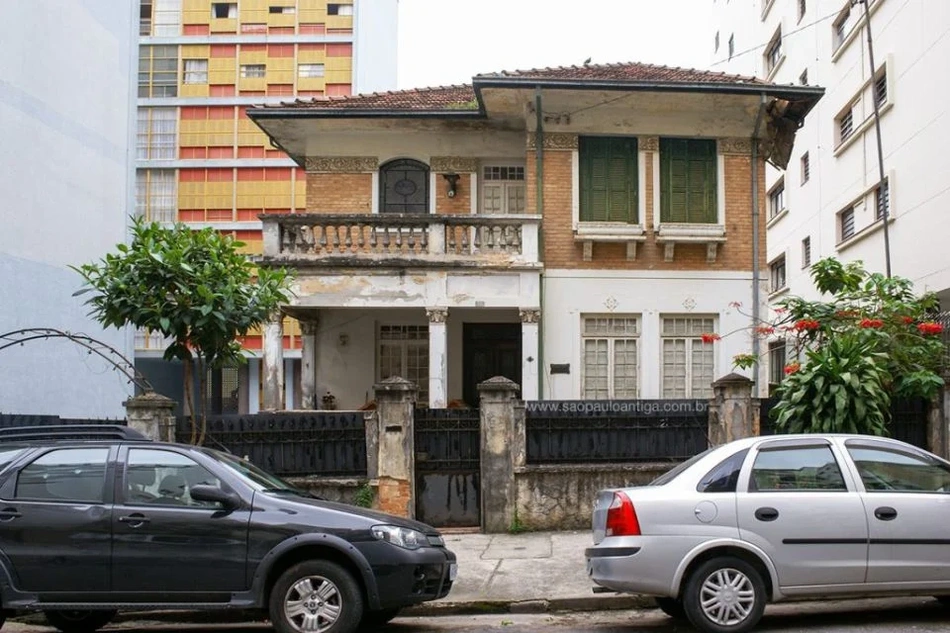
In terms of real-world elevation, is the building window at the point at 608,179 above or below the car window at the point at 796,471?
above

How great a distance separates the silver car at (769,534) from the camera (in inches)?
289

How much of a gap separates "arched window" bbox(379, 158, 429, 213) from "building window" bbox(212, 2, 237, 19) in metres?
28.5

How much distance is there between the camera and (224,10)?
43.5 meters

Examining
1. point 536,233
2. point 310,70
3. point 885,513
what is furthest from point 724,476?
point 310,70

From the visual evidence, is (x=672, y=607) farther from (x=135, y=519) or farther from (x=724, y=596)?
(x=135, y=519)

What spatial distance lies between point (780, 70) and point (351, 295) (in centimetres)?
2129

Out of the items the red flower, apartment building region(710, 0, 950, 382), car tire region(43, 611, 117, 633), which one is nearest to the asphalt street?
car tire region(43, 611, 117, 633)

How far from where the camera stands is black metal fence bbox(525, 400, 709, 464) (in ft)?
40.9

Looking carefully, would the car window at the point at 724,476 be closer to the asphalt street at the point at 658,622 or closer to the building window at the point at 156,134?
the asphalt street at the point at 658,622

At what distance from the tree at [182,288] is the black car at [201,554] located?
3687mm

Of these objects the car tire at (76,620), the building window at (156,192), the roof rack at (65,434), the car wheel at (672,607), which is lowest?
the car tire at (76,620)

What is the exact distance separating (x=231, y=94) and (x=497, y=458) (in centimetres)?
3465

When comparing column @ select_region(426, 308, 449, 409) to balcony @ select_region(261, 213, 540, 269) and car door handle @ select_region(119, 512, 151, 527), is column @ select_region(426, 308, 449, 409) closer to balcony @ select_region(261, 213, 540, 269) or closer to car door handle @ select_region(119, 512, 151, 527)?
balcony @ select_region(261, 213, 540, 269)

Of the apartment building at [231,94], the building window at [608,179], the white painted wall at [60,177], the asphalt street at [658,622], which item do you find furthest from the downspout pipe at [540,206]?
the apartment building at [231,94]
